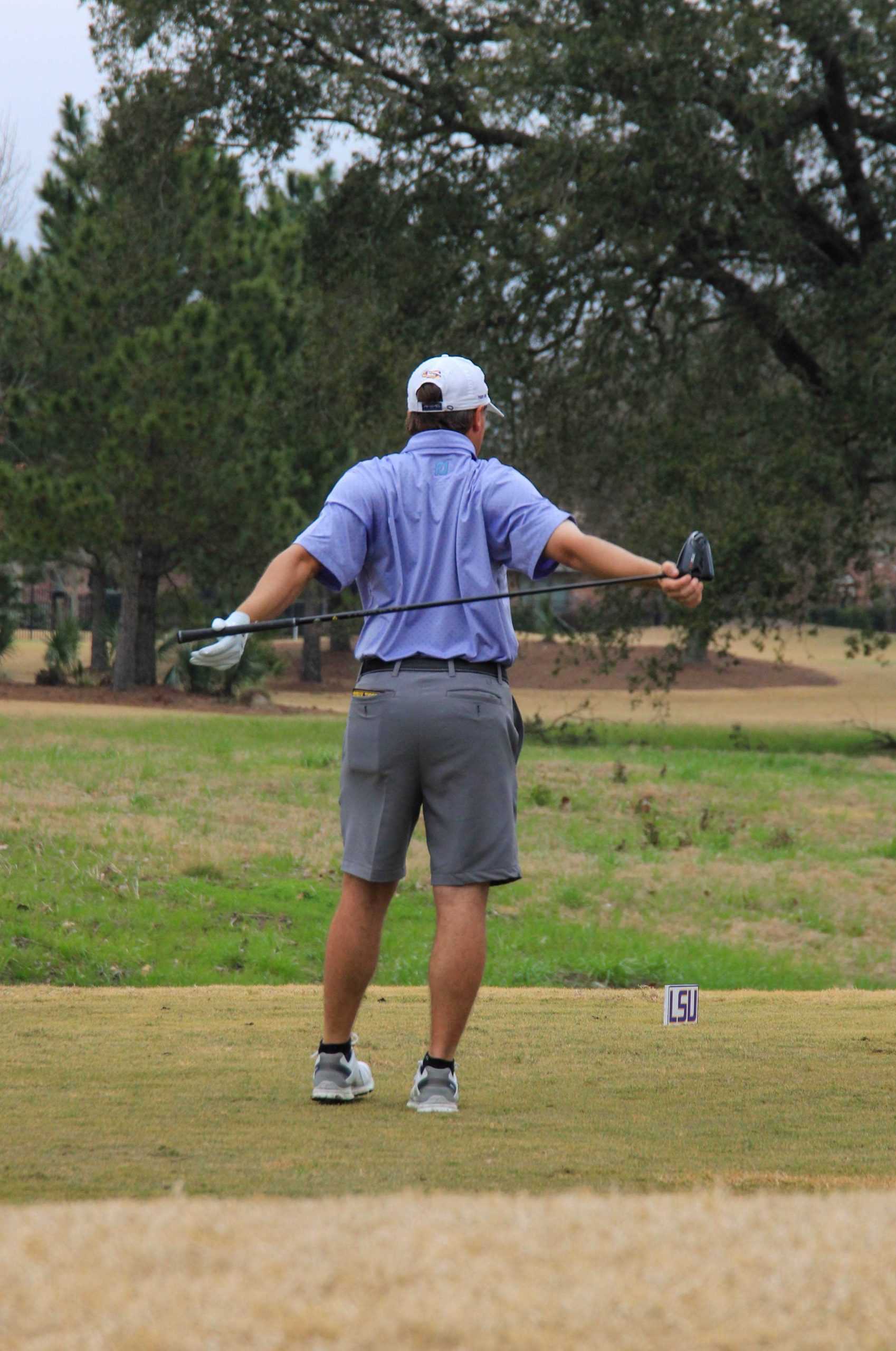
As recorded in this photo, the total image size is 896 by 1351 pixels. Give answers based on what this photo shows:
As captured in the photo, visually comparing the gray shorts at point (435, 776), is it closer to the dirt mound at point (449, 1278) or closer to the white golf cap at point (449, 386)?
the white golf cap at point (449, 386)

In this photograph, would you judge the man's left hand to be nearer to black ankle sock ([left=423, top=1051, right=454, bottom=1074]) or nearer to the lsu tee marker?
black ankle sock ([left=423, top=1051, right=454, bottom=1074])

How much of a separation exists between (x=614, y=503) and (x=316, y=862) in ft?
44.7

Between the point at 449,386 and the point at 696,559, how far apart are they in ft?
2.93

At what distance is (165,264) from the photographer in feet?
89.8

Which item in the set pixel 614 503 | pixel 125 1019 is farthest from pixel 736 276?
pixel 125 1019

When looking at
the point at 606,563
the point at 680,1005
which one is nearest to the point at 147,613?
the point at 680,1005

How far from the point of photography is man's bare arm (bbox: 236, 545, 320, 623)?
4.42m

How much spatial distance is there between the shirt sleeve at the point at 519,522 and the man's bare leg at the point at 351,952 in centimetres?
96

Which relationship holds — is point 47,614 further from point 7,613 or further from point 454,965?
point 454,965

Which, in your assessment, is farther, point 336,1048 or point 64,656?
point 64,656

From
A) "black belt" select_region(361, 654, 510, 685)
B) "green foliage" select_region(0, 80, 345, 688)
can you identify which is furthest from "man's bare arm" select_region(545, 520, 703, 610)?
"green foliage" select_region(0, 80, 345, 688)

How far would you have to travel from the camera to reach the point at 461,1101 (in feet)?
14.9

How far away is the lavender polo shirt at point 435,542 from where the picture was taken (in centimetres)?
447

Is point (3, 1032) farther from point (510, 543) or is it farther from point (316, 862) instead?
point (316, 862)
